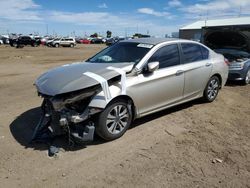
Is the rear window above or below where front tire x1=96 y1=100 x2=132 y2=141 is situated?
above

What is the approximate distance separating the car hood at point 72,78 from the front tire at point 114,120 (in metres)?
0.49

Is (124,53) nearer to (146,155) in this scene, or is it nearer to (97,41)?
(146,155)

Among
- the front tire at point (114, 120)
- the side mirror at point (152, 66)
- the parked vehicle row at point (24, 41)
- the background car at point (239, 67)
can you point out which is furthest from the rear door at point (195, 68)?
the parked vehicle row at point (24, 41)

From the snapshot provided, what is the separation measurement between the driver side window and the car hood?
0.65 m

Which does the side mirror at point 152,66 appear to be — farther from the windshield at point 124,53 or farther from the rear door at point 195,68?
the rear door at point 195,68

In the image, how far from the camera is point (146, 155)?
420 cm

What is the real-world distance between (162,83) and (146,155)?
165 centimetres

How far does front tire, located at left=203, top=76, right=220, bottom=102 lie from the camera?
265 inches

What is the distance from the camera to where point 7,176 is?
363 centimetres

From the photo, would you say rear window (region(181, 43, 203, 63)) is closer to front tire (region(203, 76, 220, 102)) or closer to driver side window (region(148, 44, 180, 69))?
driver side window (region(148, 44, 180, 69))

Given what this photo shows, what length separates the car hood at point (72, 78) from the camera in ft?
14.2

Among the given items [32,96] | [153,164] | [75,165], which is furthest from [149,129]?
[32,96]

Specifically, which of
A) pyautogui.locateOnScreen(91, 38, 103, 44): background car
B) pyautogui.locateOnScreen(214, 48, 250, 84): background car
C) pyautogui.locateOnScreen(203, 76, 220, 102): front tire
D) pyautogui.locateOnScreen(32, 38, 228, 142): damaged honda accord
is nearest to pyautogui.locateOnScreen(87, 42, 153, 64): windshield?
pyautogui.locateOnScreen(32, 38, 228, 142): damaged honda accord

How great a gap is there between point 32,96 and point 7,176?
4.18 metres
